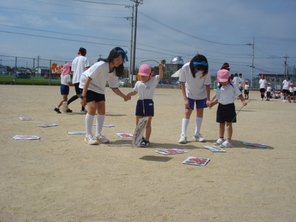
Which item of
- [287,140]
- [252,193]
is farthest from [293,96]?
[252,193]

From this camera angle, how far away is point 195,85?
6156mm

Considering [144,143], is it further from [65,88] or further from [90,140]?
[65,88]

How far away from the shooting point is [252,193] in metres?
3.34

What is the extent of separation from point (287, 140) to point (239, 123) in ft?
8.54

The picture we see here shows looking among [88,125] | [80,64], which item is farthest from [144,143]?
[80,64]

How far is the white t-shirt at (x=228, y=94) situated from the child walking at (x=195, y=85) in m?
0.25

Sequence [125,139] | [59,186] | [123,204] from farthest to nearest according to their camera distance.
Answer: [125,139], [59,186], [123,204]

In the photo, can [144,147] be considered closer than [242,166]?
No

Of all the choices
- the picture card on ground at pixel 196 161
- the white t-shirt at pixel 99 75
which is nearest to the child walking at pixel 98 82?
the white t-shirt at pixel 99 75

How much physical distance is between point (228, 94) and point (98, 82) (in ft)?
8.48

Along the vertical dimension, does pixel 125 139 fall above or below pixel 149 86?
below

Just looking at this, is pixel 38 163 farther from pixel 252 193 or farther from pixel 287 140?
pixel 287 140

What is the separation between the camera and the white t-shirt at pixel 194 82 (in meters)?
6.11

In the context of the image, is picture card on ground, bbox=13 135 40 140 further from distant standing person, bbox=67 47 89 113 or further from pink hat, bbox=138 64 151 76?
distant standing person, bbox=67 47 89 113
